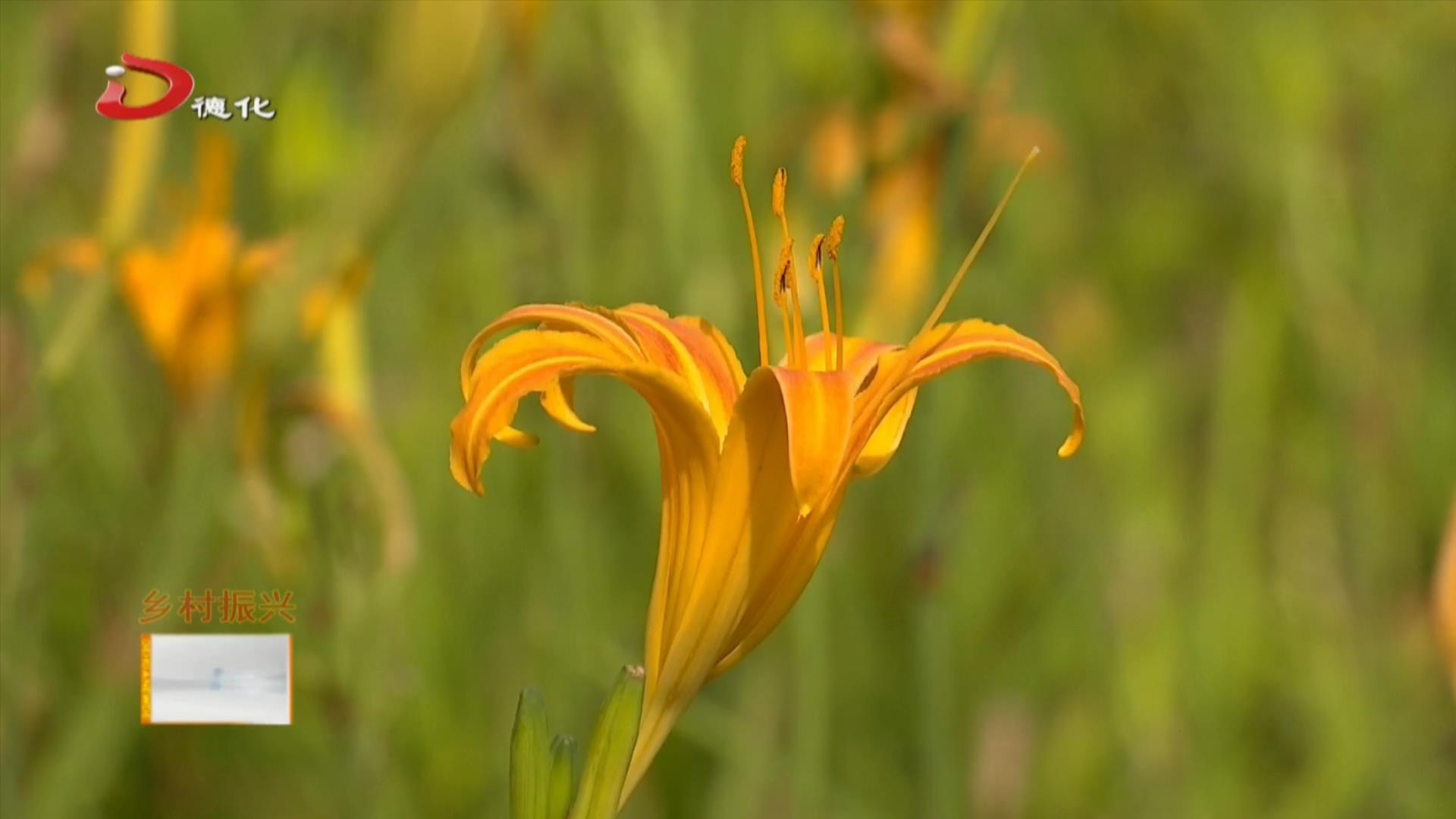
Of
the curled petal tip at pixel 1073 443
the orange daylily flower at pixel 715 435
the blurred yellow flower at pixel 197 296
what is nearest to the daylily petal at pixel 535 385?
the orange daylily flower at pixel 715 435

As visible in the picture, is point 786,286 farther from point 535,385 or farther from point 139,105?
point 139,105

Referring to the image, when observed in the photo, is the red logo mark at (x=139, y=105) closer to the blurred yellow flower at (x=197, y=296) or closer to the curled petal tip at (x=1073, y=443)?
the blurred yellow flower at (x=197, y=296)

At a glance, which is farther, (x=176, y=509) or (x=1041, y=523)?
(x=1041, y=523)

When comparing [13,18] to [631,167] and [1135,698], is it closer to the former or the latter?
[631,167]

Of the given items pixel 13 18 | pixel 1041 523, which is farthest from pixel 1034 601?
pixel 13 18

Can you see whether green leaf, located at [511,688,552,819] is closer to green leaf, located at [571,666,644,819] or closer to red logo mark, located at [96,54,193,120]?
green leaf, located at [571,666,644,819]
